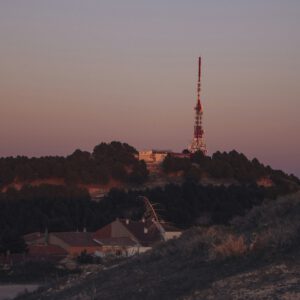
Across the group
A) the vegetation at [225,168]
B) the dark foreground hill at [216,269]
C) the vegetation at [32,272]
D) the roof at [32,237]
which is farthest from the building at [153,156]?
the dark foreground hill at [216,269]

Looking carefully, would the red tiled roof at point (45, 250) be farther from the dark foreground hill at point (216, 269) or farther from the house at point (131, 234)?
the dark foreground hill at point (216, 269)

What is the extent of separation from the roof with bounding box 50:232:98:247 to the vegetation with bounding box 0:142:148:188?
36.6 meters


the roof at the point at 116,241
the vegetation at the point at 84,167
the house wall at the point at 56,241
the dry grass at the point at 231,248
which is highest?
the vegetation at the point at 84,167

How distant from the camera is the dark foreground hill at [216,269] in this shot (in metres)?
11.0

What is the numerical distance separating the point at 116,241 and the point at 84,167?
154 ft

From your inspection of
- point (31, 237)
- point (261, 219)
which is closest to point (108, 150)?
point (31, 237)

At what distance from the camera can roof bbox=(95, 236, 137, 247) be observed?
5819cm

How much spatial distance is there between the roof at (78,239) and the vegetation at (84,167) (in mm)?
36613

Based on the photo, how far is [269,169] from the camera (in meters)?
108

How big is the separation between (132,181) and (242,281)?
9815cm

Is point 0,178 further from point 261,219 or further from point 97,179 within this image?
point 261,219

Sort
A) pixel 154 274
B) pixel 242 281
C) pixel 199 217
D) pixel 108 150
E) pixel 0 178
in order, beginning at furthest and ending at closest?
1. pixel 108 150
2. pixel 0 178
3. pixel 199 217
4. pixel 154 274
5. pixel 242 281

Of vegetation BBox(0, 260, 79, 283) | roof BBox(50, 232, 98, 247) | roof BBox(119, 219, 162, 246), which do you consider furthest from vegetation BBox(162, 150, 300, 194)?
vegetation BBox(0, 260, 79, 283)

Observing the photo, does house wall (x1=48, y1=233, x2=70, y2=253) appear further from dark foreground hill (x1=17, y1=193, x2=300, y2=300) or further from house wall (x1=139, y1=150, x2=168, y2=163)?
house wall (x1=139, y1=150, x2=168, y2=163)
